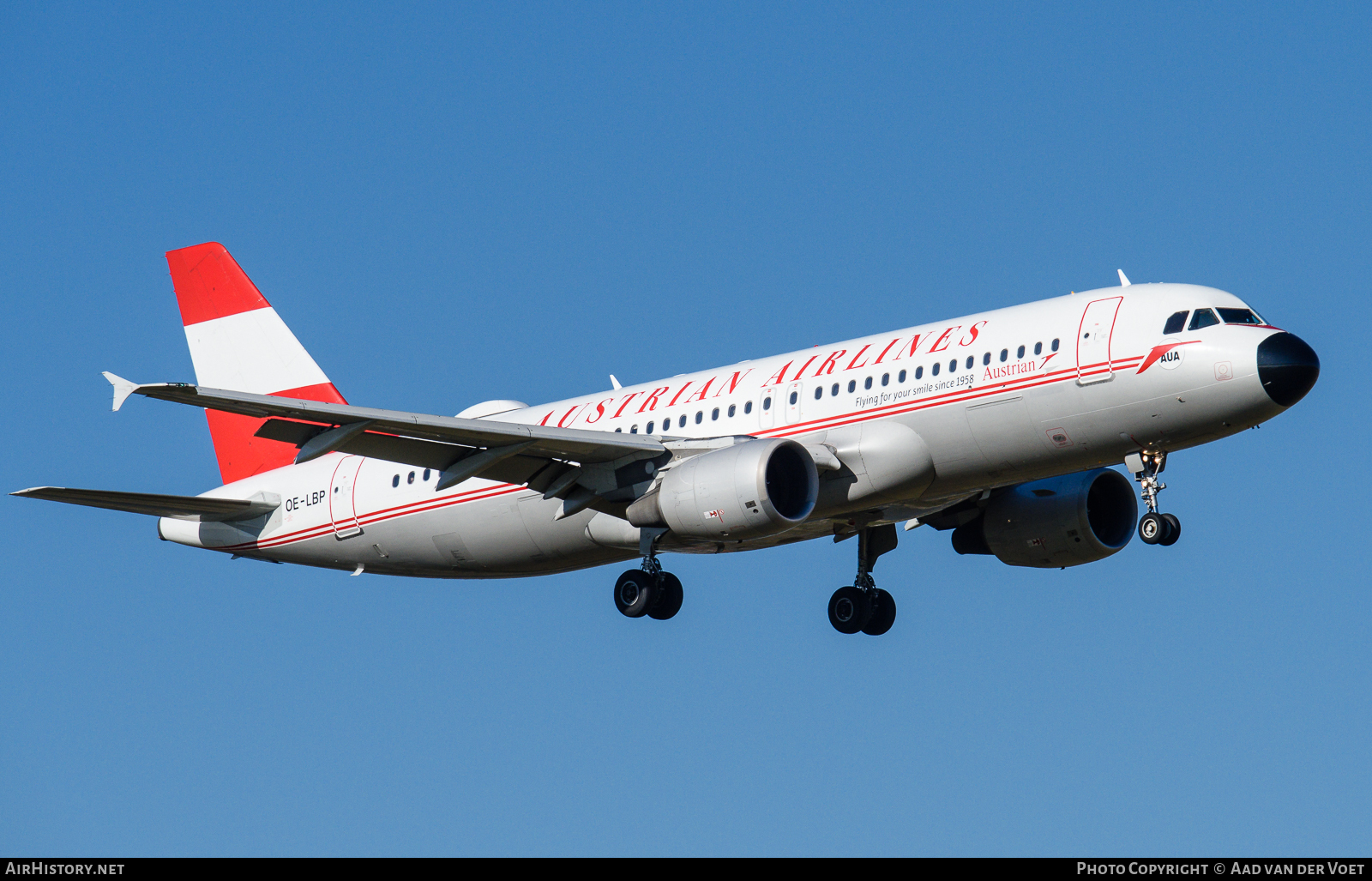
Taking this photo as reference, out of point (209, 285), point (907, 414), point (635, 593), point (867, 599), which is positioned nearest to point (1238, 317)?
point (907, 414)

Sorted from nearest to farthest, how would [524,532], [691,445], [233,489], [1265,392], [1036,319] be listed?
[1265,392]
[1036,319]
[691,445]
[524,532]
[233,489]

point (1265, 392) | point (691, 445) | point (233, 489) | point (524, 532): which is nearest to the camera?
point (1265, 392)

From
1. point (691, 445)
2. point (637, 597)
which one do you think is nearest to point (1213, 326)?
point (691, 445)

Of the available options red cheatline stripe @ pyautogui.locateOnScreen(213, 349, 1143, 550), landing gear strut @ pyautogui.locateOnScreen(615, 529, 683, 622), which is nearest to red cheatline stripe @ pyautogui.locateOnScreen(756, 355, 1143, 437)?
red cheatline stripe @ pyautogui.locateOnScreen(213, 349, 1143, 550)

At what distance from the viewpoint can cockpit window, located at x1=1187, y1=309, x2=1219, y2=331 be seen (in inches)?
1162

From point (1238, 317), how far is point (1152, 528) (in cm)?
400

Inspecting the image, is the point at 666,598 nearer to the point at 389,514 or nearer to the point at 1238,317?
the point at 389,514

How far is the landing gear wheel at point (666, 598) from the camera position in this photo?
111 feet

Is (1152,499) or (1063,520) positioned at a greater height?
(1063,520)

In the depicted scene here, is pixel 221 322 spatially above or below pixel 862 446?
above

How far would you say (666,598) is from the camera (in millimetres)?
33781
